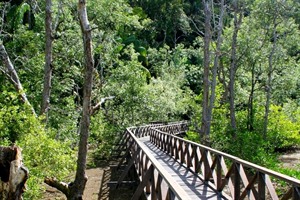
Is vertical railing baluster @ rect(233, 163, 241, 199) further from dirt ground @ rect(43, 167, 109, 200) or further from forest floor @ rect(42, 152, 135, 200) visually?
dirt ground @ rect(43, 167, 109, 200)

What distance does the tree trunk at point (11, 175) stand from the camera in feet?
19.2

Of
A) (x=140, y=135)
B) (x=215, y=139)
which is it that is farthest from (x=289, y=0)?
(x=140, y=135)

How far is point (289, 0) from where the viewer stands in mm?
21688

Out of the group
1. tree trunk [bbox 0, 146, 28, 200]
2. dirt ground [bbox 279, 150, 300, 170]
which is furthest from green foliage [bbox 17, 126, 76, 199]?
dirt ground [bbox 279, 150, 300, 170]

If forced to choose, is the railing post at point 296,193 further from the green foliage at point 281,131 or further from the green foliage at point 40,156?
the green foliage at point 281,131

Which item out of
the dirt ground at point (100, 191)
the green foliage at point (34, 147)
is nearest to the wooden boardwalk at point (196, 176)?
the dirt ground at point (100, 191)

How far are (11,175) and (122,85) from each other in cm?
1656

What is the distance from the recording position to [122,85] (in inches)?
875

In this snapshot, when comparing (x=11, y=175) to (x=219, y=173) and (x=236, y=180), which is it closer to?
(x=236, y=180)

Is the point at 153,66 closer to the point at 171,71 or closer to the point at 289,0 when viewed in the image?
the point at 171,71

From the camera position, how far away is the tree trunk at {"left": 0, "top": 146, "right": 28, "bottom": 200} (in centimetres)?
585

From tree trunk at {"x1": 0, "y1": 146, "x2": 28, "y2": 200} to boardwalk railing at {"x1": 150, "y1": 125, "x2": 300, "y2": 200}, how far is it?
3.62 m

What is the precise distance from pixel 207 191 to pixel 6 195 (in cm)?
393

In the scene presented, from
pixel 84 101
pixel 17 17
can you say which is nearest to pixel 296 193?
pixel 84 101
